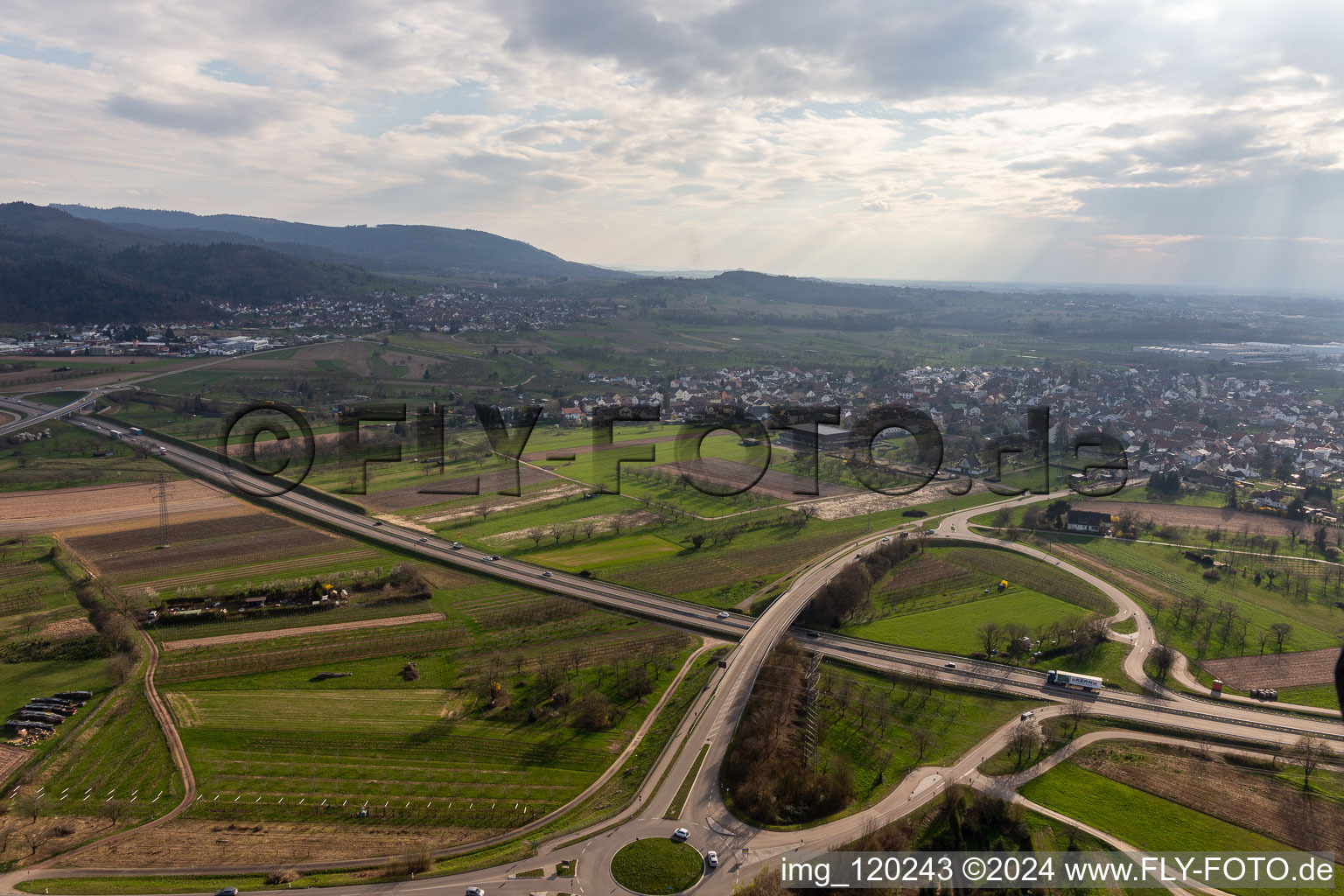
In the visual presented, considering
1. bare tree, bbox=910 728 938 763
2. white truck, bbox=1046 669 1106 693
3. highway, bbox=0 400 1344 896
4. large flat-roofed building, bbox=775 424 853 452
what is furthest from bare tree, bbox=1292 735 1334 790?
large flat-roofed building, bbox=775 424 853 452

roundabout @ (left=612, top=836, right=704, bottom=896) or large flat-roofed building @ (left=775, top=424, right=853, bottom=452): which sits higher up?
large flat-roofed building @ (left=775, top=424, right=853, bottom=452)

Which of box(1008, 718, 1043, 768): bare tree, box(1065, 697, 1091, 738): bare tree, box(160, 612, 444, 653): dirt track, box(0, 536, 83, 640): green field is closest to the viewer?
box(1008, 718, 1043, 768): bare tree

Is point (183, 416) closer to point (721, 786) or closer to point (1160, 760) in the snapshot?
point (721, 786)

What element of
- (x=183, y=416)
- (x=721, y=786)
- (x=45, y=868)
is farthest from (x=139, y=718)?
(x=183, y=416)

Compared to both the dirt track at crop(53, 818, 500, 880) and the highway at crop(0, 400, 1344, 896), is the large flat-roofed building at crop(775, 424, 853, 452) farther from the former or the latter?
the dirt track at crop(53, 818, 500, 880)

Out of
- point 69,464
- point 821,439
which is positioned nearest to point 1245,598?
point 821,439

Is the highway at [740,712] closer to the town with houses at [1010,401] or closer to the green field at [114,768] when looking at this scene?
the green field at [114,768]

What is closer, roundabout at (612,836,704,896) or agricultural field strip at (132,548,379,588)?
roundabout at (612,836,704,896)

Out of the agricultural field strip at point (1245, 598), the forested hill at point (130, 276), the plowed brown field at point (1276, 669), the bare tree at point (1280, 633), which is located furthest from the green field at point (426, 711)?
the forested hill at point (130, 276)
